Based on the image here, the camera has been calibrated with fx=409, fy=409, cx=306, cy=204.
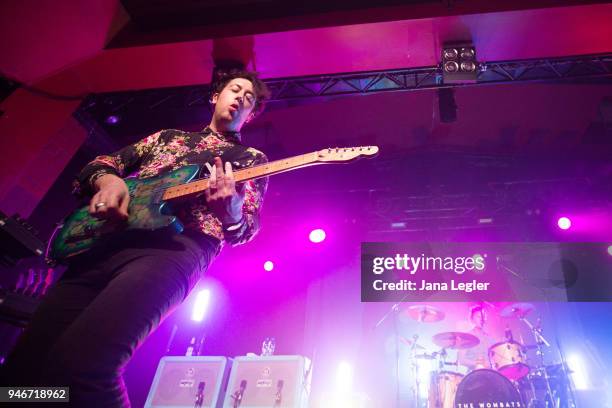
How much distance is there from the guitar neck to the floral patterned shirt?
0.08 metres

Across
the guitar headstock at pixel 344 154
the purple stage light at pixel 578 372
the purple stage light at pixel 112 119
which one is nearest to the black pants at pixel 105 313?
the guitar headstock at pixel 344 154

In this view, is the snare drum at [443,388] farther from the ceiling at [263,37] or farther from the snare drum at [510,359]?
the ceiling at [263,37]

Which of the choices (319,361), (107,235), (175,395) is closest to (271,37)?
(107,235)

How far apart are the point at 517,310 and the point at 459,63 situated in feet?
13.1

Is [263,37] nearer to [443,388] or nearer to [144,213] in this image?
[144,213]

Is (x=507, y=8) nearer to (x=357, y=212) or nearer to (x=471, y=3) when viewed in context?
(x=471, y=3)

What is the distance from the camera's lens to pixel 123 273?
1.27m

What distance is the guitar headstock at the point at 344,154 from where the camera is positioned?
2.01 metres

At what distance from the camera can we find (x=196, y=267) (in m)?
1.47

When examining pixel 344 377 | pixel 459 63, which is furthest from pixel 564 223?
A: pixel 344 377

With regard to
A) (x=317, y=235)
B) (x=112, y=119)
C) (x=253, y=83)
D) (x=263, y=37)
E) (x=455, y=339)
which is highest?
(x=263, y=37)

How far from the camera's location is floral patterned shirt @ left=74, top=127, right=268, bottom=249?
1701 mm

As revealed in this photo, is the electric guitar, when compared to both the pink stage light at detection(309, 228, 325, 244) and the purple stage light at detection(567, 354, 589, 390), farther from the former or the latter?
the purple stage light at detection(567, 354, 589, 390)

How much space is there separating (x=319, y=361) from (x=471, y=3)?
5.32 meters
